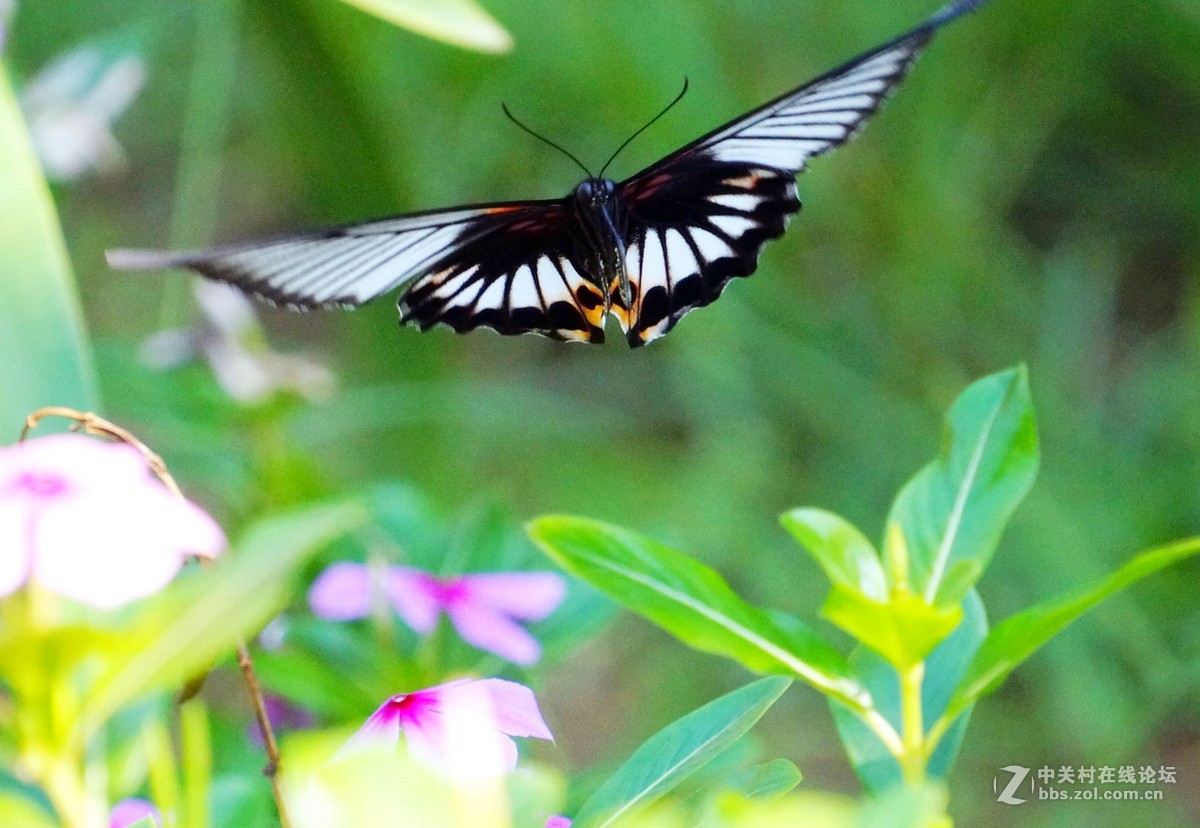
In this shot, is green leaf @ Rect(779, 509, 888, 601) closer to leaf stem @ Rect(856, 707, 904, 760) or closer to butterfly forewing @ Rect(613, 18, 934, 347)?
leaf stem @ Rect(856, 707, 904, 760)

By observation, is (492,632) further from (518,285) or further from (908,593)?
(518,285)

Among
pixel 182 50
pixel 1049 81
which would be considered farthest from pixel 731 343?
pixel 182 50

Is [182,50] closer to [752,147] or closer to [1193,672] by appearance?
[752,147]

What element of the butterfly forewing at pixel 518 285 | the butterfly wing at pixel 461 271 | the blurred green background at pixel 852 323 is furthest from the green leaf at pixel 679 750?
the blurred green background at pixel 852 323

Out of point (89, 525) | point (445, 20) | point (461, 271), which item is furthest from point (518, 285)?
point (89, 525)

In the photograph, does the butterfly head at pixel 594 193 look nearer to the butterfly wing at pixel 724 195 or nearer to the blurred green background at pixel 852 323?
the butterfly wing at pixel 724 195

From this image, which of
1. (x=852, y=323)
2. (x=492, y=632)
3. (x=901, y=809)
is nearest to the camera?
(x=901, y=809)
